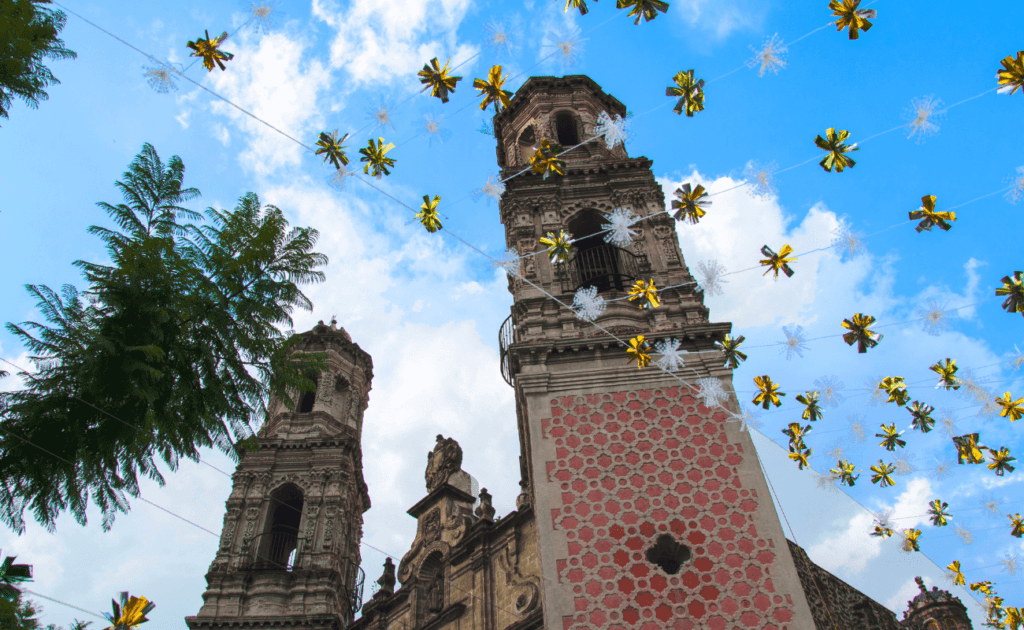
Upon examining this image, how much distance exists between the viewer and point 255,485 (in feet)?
75.6

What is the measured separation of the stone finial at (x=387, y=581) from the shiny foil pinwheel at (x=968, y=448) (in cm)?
1337

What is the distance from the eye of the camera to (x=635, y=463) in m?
11.0

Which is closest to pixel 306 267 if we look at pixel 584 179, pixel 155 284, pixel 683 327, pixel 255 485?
pixel 155 284

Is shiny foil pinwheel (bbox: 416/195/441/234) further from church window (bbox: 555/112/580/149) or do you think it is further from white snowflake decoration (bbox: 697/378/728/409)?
church window (bbox: 555/112/580/149)

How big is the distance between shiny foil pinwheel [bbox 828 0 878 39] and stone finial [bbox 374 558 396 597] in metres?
15.9

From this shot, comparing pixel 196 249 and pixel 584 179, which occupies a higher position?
pixel 584 179

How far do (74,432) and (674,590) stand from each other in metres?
7.35

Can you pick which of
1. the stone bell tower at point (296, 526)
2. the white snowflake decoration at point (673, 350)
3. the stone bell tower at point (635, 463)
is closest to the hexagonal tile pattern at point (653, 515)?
the stone bell tower at point (635, 463)

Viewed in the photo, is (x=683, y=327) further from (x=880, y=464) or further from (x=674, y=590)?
(x=674, y=590)

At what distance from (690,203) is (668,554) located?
16.3ft

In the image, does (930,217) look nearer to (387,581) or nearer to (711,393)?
(711,393)

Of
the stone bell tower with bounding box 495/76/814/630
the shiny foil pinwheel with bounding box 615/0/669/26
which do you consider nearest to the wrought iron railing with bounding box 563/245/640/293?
the stone bell tower with bounding box 495/76/814/630

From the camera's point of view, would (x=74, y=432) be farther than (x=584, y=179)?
No

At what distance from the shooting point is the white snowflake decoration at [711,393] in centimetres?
1050
